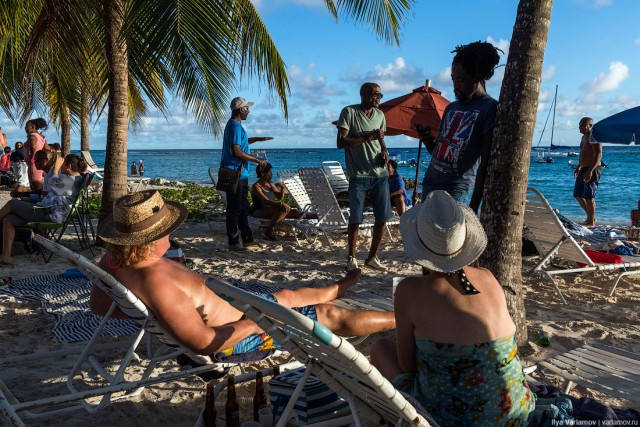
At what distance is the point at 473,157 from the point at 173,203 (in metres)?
2.11

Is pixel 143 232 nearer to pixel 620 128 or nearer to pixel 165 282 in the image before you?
pixel 165 282

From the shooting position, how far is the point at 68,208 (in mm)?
6723

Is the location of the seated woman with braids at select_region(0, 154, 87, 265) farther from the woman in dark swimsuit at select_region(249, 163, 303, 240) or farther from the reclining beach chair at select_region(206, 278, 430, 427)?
the reclining beach chair at select_region(206, 278, 430, 427)

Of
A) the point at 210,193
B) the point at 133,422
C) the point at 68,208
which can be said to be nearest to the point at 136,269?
the point at 133,422

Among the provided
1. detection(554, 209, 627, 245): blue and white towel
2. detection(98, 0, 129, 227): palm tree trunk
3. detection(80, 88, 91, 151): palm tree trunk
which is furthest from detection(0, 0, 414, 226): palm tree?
detection(80, 88, 91, 151): palm tree trunk

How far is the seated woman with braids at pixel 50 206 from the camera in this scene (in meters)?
6.23

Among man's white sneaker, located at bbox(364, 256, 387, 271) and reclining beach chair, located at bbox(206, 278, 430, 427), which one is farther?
man's white sneaker, located at bbox(364, 256, 387, 271)

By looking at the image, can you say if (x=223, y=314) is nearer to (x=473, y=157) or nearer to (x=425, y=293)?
(x=425, y=293)

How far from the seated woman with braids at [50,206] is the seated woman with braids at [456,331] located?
5.37 metres

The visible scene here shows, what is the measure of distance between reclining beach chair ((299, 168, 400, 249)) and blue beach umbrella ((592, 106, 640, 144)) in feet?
13.2

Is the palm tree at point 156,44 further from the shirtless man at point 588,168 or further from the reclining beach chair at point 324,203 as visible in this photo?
the shirtless man at point 588,168

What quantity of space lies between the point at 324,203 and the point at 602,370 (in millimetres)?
5013

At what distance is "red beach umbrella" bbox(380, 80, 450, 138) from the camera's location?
878 cm

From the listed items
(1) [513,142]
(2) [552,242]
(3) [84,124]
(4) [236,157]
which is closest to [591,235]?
(2) [552,242]
